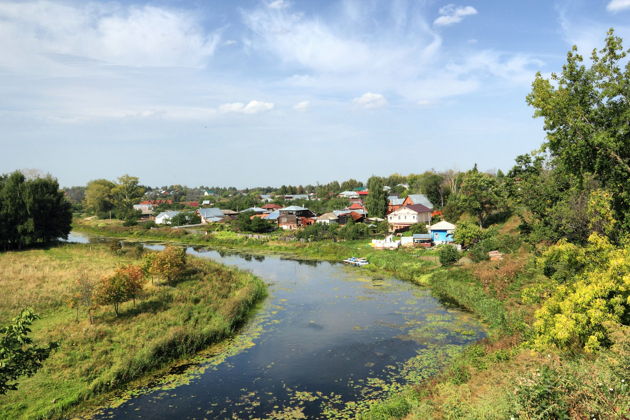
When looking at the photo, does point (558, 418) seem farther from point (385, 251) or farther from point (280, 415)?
point (385, 251)

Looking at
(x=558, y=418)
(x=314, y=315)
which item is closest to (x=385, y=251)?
(x=314, y=315)

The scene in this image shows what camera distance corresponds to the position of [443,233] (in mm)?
51375

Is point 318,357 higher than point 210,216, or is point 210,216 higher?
point 210,216

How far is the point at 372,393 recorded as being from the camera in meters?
17.2

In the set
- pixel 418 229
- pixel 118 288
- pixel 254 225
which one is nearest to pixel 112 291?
pixel 118 288

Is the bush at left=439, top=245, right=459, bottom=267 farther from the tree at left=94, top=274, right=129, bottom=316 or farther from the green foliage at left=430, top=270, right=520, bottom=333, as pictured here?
the tree at left=94, top=274, right=129, bottom=316

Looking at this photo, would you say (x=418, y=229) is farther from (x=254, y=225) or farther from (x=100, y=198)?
(x=100, y=198)

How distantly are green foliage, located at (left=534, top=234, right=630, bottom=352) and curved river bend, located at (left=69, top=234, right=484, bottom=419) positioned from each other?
23.1 feet

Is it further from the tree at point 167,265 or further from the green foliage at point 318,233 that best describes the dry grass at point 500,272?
the green foliage at point 318,233

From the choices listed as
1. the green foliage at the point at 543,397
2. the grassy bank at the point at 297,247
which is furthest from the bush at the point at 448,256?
the green foliage at the point at 543,397

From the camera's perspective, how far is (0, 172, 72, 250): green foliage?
4841cm

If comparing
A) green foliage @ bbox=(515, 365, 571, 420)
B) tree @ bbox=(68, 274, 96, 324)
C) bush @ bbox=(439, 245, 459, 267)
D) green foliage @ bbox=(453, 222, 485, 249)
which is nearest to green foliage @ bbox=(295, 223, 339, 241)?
green foliage @ bbox=(453, 222, 485, 249)

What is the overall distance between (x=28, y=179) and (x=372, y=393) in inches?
2295

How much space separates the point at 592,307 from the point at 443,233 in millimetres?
39769
